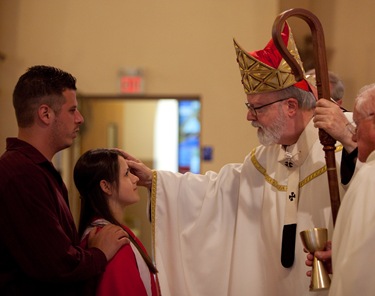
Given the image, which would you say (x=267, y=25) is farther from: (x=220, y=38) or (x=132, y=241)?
(x=132, y=241)

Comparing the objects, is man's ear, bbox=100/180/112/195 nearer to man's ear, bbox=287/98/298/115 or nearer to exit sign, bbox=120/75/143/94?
man's ear, bbox=287/98/298/115

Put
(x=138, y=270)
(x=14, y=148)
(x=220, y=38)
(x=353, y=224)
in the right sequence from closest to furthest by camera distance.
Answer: (x=353, y=224)
(x=14, y=148)
(x=138, y=270)
(x=220, y=38)

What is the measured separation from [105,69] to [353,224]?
569 cm

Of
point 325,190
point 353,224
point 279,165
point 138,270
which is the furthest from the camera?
point 279,165

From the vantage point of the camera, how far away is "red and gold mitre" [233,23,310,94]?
3.48 metres

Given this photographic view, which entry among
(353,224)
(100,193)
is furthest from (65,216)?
(353,224)

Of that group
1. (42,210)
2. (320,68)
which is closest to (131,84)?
(320,68)

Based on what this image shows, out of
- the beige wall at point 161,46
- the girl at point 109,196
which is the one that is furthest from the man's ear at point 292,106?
the beige wall at point 161,46

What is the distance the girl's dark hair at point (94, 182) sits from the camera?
10.5 ft

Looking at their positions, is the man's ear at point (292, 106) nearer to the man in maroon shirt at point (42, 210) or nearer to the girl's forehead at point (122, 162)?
the girl's forehead at point (122, 162)

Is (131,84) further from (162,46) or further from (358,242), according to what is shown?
(358,242)

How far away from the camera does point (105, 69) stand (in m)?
7.78

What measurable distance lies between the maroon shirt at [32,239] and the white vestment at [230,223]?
42.5 inches

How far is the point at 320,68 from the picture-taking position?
9.94 feet
